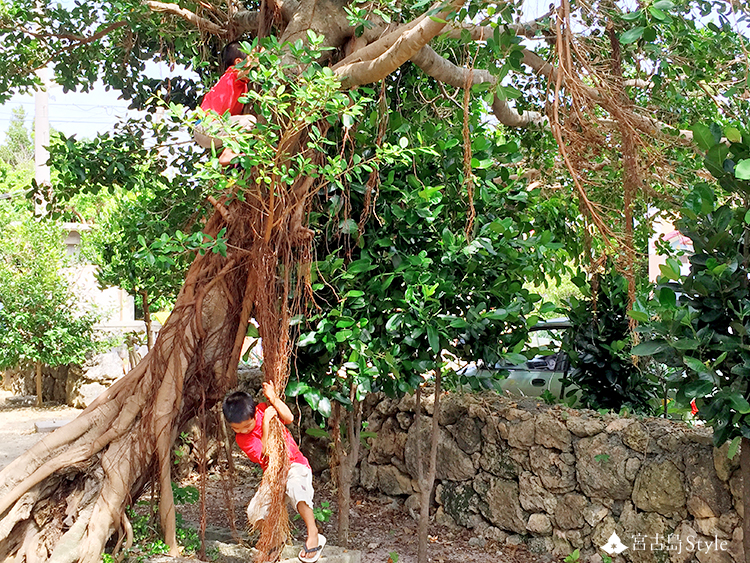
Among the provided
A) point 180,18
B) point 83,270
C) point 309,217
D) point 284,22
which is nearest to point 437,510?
point 309,217

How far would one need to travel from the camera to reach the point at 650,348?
388 centimetres

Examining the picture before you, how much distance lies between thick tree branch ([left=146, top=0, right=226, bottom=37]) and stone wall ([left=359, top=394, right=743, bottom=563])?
144 inches

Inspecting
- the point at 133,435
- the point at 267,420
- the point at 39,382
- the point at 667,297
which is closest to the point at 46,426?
the point at 39,382

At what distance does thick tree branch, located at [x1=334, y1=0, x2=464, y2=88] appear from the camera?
12.4ft

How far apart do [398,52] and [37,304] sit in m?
10.2

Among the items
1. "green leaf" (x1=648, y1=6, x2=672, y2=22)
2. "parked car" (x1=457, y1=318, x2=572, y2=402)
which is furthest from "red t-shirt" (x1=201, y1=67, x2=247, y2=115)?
"parked car" (x1=457, y1=318, x2=572, y2=402)

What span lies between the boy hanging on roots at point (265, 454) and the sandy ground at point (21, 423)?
5379 millimetres

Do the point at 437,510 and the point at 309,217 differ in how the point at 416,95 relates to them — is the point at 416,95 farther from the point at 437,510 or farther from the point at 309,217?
the point at 437,510

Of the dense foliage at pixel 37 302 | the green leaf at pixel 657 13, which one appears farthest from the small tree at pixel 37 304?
the green leaf at pixel 657 13

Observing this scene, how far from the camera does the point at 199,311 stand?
4859 mm

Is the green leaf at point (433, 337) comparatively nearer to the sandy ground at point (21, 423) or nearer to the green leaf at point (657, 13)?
the green leaf at point (657, 13)

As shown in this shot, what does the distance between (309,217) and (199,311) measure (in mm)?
1042

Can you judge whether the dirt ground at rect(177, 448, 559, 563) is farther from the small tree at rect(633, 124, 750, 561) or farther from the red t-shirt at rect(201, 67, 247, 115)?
the red t-shirt at rect(201, 67, 247, 115)

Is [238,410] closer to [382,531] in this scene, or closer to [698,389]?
[382,531]
